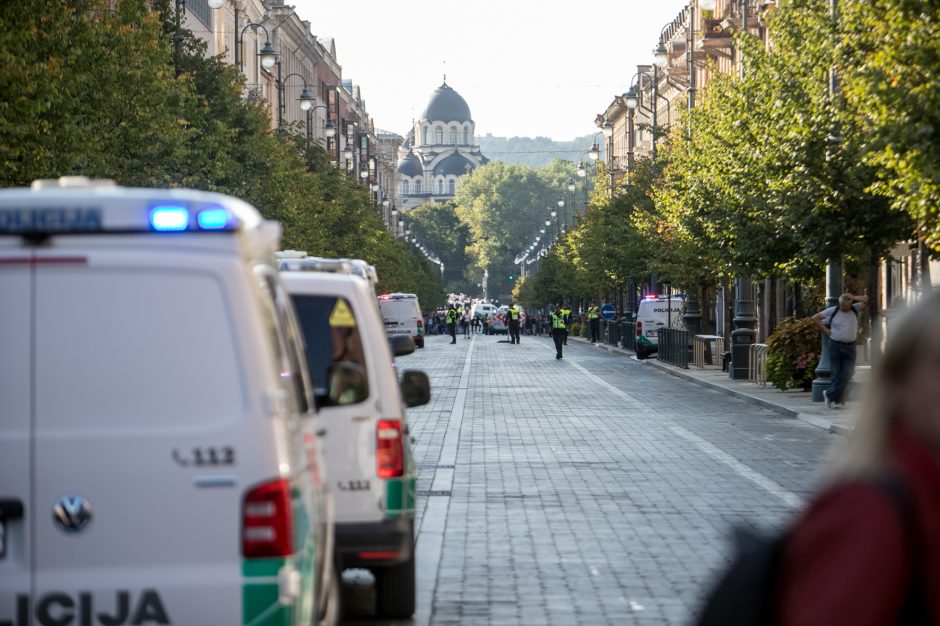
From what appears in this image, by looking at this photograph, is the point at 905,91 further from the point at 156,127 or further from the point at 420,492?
the point at 156,127

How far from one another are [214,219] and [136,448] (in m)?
0.72

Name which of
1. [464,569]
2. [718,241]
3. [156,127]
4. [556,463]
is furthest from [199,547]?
[718,241]

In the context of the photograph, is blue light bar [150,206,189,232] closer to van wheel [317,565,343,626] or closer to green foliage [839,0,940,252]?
van wheel [317,565,343,626]

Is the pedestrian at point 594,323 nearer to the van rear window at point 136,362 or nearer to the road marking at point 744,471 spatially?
the road marking at point 744,471

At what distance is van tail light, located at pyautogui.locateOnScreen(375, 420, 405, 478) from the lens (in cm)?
852

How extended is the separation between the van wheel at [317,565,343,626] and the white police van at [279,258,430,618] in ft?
2.44

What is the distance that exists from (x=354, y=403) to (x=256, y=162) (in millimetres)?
37645

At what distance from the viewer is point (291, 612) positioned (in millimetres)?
5504

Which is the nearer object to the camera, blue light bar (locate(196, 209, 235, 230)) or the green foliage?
blue light bar (locate(196, 209, 235, 230))

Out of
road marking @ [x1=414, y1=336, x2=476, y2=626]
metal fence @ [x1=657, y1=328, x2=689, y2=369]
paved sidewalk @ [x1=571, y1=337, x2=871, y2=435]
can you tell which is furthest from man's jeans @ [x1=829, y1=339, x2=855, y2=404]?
metal fence @ [x1=657, y1=328, x2=689, y2=369]

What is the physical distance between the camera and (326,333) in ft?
28.5

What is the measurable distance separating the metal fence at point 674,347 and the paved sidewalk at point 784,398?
0.49m

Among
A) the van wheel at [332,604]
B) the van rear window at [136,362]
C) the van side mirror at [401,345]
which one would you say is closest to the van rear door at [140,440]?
the van rear window at [136,362]

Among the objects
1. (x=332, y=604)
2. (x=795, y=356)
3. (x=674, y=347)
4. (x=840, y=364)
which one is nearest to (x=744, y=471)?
(x=840, y=364)
